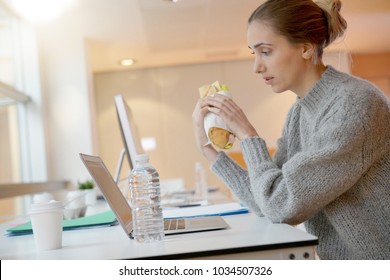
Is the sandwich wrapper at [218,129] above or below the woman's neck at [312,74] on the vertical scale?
below

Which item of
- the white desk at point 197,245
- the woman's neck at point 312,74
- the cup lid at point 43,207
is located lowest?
the white desk at point 197,245

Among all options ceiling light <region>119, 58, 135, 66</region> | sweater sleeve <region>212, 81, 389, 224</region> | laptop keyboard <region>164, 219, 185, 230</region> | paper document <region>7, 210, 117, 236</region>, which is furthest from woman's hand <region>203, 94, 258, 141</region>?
ceiling light <region>119, 58, 135, 66</region>

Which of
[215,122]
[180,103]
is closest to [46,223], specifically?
[215,122]

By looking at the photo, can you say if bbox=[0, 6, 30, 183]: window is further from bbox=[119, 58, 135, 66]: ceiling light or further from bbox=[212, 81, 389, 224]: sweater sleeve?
bbox=[212, 81, 389, 224]: sweater sleeve

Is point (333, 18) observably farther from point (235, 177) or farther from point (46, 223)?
point (46, 223)

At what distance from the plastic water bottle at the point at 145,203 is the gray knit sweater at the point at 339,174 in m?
0.20

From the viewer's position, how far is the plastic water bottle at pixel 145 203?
967mm

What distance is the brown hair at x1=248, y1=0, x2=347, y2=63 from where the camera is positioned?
116 centimetres

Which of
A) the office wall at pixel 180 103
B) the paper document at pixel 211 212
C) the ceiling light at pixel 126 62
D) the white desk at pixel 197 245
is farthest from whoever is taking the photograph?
the ceiling light at pixel 126 62

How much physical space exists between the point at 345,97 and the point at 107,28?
47.2 inches

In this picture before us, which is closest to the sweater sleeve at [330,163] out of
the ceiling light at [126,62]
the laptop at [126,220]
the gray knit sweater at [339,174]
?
the gray knit sweater at [339,174]

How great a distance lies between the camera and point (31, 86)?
4.33m

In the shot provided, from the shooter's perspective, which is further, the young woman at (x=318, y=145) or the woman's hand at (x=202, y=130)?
the woman's hand at (x=202, y=130)

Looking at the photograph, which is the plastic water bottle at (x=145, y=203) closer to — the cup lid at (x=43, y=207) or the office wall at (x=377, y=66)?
the cup lid at (x=43, y=207)
